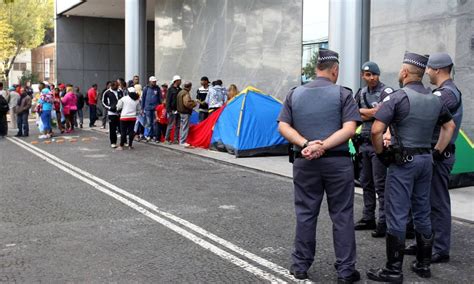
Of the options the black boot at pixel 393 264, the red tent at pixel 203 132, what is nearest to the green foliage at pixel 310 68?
the red tent at pixel 203 132

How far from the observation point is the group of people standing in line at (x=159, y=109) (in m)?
14.6

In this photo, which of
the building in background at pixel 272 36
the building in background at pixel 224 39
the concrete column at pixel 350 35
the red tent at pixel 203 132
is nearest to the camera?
the building in background at pixel 272 36

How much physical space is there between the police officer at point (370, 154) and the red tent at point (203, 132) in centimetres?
777

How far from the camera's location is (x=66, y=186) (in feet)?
29.6

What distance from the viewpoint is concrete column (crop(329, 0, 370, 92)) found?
11234 millimetres

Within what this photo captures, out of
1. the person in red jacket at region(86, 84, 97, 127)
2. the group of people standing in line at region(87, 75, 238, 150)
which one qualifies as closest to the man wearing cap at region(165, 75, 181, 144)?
the group of people standing in line at region(87, 75, 238, 150)

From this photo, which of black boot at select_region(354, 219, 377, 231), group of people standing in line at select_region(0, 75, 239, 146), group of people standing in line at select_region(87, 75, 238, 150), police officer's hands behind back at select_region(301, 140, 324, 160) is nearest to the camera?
police officer's hands behind back at select_region(301, 140, 324, 160)

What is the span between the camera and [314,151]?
424 cm

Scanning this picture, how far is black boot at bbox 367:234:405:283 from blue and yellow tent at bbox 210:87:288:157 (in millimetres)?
8218

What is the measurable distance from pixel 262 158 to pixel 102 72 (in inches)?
921

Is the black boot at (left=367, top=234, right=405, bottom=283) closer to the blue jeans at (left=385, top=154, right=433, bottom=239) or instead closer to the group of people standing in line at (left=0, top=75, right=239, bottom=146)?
the blue jeans at (left=385, top=154, right=433, bottom=239)

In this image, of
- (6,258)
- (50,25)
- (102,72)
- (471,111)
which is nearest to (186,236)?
(6,258)

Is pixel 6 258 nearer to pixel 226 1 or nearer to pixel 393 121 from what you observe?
pixel 393 121

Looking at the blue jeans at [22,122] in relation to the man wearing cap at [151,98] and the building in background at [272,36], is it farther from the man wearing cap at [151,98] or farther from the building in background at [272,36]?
the man wearing cap at [151,98]
